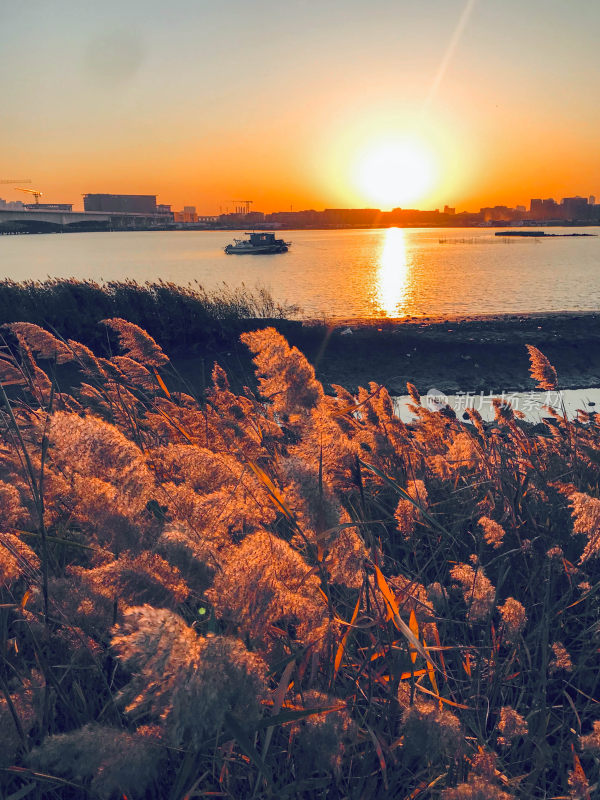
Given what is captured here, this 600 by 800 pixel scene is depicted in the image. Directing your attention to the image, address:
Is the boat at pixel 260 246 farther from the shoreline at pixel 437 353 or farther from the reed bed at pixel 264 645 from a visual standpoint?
the reed bed at pixel 264 645

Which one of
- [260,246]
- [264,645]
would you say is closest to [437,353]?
[264,645]

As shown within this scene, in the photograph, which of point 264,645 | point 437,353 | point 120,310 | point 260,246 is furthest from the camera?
point 260,246

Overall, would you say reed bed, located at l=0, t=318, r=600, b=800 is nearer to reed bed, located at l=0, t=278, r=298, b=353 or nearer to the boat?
reed bed, located at l=0, t=278, r=298, b=353

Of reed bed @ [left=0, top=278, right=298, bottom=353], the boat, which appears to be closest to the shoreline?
reed bed @ [left=0, top=278, right=298, bottom=353]

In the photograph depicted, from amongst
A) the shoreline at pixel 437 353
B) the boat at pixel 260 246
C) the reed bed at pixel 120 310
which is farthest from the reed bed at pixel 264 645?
the boat at pixel 260 246

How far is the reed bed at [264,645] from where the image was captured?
47.9 inches

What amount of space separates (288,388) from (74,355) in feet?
6.90

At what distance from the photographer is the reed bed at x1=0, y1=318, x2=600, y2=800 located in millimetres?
1218

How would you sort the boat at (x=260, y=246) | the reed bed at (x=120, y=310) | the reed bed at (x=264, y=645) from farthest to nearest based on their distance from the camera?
1. the boat at (x=260, y=246)
2. the reed bed at (x=120, y=310)
3. the reed bed at (x=264, y=645)

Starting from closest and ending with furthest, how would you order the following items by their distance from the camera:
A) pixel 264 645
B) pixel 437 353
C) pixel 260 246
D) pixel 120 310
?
pixel 264 645, pixel 120 310, pixel 437 353, pixel 260 246

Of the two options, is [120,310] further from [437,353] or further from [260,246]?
[260,246]

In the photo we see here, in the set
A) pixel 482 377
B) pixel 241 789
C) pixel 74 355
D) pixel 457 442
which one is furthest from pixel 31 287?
pixel 241 789

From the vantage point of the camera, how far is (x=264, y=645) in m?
1.76

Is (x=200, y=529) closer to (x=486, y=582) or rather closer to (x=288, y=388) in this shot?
(x=288, y=388)
